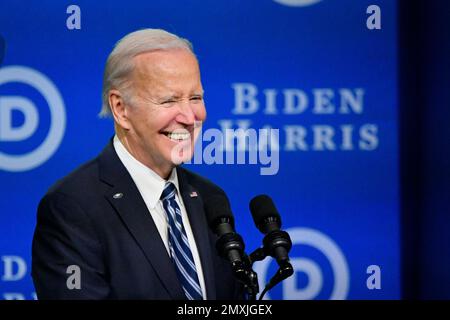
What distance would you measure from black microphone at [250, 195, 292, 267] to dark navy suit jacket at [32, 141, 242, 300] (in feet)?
1.46

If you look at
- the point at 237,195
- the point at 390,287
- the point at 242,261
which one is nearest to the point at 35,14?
the point at 237,195

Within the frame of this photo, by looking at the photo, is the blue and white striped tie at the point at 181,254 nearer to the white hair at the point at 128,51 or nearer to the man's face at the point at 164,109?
the man's face at the point at 164,109

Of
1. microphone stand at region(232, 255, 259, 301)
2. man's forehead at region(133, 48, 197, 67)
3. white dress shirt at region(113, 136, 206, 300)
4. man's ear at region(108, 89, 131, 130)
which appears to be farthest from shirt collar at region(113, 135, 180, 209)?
microphone stand at region(232, 255, 259, 301)

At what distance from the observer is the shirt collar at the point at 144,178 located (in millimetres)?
2775

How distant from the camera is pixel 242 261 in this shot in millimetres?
2152

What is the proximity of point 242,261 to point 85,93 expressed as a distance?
1384 mm

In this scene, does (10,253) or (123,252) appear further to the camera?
(10,253)

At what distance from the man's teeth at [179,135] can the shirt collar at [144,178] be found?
0.46ft

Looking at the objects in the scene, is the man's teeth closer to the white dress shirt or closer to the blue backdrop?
the white dress shirt

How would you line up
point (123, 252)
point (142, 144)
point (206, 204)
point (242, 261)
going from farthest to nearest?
point (142, 144) → point (123, 252) → point (206, 204) → point (242, 261)

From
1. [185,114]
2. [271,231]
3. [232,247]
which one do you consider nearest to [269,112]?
[185,114]

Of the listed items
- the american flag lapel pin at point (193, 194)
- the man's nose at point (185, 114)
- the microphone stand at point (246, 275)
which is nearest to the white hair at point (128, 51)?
the man's nose at point (185, 114)

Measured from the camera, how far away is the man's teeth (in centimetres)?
281
